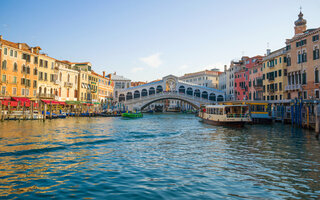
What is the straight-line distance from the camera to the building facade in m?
26.8

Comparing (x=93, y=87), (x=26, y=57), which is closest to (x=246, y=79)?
(x=93, y=87)

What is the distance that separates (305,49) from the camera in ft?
93.5

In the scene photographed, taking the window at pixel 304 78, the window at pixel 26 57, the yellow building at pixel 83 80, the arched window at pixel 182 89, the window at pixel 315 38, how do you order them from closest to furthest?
1. the window at pixel 315 38
2. the window at pixel 304 78
3. the window at pixel 26 57
4. the yellow building at pixel 83 80
5. the arched window at pixel 182 89

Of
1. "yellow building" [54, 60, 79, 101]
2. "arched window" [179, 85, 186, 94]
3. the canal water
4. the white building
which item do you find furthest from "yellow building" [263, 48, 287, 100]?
the white building

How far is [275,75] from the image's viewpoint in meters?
35.3

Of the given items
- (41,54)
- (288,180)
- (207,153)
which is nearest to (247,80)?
(41,54)

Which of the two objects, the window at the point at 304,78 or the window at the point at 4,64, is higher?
the window at the point at 4,64

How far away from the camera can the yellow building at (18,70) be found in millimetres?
28703

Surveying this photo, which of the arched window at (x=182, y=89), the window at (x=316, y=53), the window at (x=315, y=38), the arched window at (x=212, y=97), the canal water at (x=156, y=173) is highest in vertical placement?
the window at (x=315, y=38)

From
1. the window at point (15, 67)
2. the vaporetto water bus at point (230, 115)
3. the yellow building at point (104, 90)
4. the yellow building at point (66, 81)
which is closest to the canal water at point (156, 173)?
the vaporetto water bus at point (230, 115)

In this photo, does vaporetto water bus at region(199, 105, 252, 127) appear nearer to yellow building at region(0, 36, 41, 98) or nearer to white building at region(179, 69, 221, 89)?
yellow building at region(0, 36, 41, 98)

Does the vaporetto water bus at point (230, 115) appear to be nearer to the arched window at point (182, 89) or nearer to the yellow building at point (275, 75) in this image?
the yellow building at point (275, 75)

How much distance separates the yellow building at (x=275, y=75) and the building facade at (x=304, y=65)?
1.13 meters

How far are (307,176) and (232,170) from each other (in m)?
2.15
